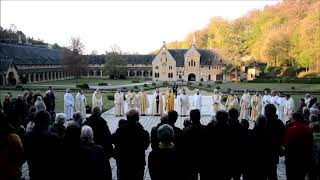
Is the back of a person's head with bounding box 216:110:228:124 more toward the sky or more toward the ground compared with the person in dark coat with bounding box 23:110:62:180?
more toward the sky

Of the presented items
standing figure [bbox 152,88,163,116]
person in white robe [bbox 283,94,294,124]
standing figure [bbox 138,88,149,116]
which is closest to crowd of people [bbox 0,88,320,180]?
person in white robe [bbox 283,94,294,124]

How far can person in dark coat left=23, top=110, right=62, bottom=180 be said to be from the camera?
6211 mm

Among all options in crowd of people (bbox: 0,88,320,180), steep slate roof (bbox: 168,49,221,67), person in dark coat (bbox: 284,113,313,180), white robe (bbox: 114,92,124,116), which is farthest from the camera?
steep slate roof (bbox: 168,49,221,67)

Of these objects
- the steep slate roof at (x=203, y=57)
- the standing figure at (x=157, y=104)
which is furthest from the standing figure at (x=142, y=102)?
the steep slate roof at (x=203, y=57)

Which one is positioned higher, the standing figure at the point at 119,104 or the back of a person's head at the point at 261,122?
the back of a person's head at the point at 261,122

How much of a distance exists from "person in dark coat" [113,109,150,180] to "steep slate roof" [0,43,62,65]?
61.3 m

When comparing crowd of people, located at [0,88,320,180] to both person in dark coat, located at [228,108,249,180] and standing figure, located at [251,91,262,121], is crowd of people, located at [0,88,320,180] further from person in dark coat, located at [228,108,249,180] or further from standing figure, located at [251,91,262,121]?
standing figure, located at [251,91,262,121]

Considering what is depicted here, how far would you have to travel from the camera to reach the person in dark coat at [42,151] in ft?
20.4

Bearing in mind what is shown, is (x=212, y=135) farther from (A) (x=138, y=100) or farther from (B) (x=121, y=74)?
(B) (x=121, y=74)

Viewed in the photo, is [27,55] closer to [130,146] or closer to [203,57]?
[203,57]

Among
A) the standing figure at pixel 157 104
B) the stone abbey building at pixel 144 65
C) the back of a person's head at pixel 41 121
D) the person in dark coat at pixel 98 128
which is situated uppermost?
the stone abbey building at pixel 144 65

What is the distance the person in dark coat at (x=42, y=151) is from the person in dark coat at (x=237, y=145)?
341cm

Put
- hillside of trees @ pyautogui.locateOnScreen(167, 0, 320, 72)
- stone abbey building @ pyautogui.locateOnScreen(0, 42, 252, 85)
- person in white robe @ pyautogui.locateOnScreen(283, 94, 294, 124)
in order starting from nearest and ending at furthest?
person in white robe @ pyautogui.locateOnScreen(283, 94, 294, 124), hillside of trees @ pyautogui.locateOnScreen(167, 0, 320, 72), stone abbey building @ pyautogui.locateOnScreen(0, 42, 252, 85)

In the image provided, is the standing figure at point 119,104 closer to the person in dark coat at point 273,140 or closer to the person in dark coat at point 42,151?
the person in dark coat at point 273,140
